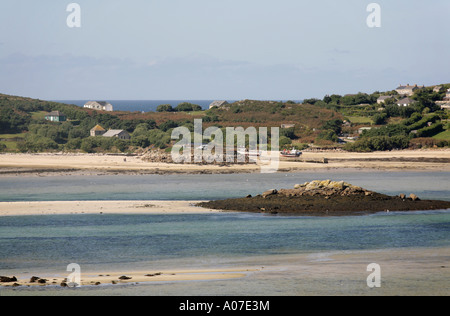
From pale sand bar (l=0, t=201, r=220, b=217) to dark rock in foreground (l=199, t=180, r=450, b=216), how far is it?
5.42 feet

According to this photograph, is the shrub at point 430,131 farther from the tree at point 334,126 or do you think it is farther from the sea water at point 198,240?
the sea water at point 198,240

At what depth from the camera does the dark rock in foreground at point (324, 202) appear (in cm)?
3450

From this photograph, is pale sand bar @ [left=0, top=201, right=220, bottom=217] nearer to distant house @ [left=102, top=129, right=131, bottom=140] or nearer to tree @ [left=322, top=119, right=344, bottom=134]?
distant house @ [left=102, top=129, right=131, bottom=140]

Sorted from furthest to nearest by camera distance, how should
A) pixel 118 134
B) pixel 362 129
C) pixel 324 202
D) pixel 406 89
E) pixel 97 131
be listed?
pixel 406 89 → pixel 97 131 → pixel 118 134 → pixel 362 129 → pixel 324 202

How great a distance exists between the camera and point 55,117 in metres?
89.8

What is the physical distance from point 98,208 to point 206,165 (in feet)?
83.0

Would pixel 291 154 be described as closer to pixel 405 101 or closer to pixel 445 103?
pixel 445 103

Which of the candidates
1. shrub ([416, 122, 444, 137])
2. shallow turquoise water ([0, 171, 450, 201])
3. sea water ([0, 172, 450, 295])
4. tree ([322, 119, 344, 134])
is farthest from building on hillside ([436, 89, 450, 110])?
sea water ([0, 172, 450, 295])

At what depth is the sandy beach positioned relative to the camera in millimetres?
57156

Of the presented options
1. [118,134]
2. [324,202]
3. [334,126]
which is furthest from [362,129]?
[324,202]

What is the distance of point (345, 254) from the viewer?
80.4 ft

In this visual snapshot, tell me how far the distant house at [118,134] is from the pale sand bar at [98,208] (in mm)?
41752
